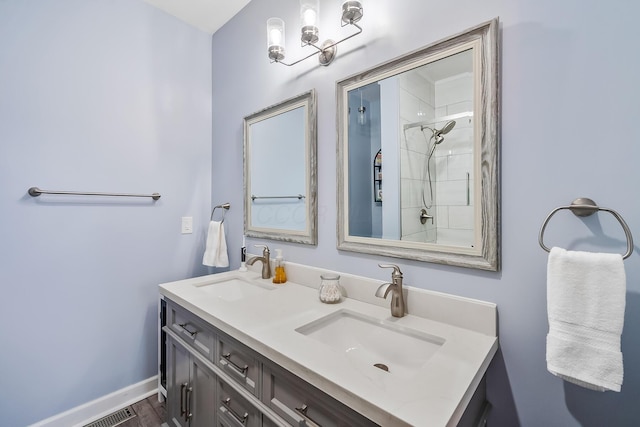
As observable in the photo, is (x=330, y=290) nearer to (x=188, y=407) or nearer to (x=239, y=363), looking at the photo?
(x=239, y=363)

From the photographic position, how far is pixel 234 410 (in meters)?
0.99

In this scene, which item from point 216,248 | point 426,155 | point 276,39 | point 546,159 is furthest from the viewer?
point 216,248

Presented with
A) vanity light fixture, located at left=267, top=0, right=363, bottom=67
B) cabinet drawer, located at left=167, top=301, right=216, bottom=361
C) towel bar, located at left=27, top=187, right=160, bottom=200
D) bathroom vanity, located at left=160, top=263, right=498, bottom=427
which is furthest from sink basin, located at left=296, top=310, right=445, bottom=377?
towel bar, located at left=27, top=187, right=160, bottom=200

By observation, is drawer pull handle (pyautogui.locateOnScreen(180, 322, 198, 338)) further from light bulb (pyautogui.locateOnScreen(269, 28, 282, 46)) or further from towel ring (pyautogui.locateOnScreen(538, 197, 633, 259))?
light bulb (pyautogui.locateOnScreen(269, 28, 282, 46))

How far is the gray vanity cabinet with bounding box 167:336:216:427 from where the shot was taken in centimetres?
113

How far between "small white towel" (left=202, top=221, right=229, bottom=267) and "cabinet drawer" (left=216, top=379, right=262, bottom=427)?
86 cm

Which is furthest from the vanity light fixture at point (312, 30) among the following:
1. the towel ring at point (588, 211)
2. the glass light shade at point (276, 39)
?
the towel ring at point (588, 211)

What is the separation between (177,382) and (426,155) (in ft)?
4.93

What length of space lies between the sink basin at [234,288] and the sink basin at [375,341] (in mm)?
474

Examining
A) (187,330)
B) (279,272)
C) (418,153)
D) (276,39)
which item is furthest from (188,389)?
(276,39)

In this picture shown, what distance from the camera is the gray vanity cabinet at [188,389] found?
1.13 meters

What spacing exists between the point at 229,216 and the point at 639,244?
1.88 meters

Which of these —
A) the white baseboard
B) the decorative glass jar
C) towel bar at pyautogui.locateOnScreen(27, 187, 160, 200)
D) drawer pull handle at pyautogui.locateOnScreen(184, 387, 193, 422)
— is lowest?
the white baseboard

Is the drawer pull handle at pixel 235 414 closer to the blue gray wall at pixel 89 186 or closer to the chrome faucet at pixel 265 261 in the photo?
the chrome faucet at pixel 265 261
